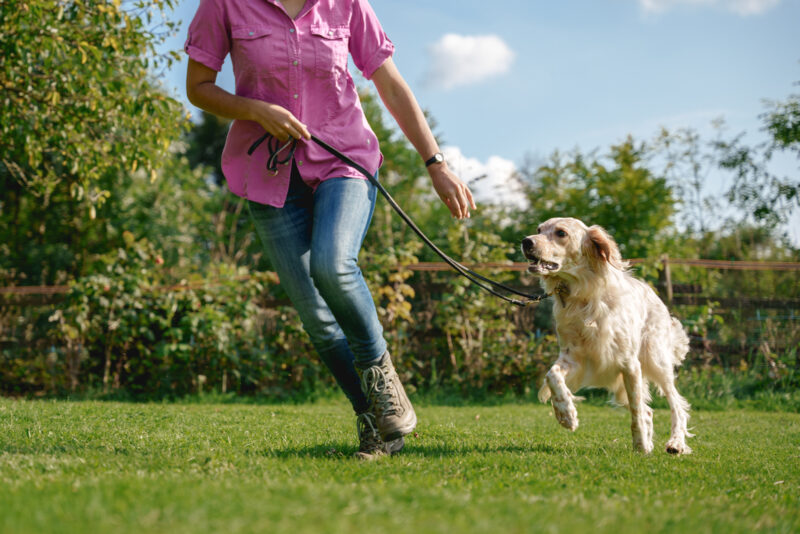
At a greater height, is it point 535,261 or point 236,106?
point 236,106

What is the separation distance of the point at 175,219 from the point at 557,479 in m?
13.5

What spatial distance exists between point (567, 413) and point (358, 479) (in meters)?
1.30

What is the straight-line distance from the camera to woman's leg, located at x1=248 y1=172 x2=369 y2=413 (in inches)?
120

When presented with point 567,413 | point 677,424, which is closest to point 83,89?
point 567,413

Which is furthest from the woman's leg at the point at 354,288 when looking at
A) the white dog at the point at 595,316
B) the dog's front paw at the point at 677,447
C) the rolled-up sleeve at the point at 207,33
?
the dog's front paw at the point at 677,447

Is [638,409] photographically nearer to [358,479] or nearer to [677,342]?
[677,342]

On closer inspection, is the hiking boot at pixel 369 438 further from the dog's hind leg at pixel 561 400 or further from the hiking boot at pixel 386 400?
the dog's hind leg at pixel 561 400

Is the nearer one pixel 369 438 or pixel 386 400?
pixel 386 400

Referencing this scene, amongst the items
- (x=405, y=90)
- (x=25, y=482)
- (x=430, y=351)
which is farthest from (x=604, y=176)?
(x=25, y=482)

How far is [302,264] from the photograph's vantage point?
306cm

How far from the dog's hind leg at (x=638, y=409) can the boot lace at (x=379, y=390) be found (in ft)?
4.94

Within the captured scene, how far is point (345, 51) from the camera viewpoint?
10.1 ft

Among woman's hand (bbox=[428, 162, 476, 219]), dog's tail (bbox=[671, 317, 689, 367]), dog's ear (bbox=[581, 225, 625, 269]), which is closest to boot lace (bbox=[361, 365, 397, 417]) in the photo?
woman's hand (bbox=[428, 162, 476, 219])

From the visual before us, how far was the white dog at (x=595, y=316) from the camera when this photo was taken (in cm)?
378
